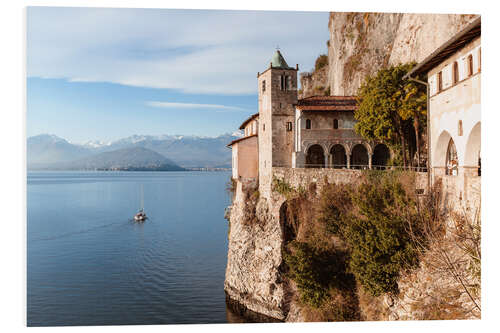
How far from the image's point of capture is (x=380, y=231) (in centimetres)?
1182

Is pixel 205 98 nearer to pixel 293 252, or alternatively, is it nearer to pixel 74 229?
pixel 293 252

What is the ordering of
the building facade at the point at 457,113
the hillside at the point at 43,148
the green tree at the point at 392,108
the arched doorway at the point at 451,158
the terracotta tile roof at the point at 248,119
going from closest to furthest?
1. the building facade at the point at 457,113
2. the arched doorway at the point at 451,158
3. the hillside at the point at 43,148
4. the green tree at the point at 392,108
5. the terracotta tile roof at the point at 248,119

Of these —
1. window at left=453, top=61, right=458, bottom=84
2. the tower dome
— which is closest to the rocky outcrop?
the tower dome

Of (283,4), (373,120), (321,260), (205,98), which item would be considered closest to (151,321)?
(321,260)

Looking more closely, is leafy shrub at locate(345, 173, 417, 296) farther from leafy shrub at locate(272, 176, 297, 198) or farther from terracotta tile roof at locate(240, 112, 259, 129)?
terracotta tile roof at locate(240, 112, 259, 129)

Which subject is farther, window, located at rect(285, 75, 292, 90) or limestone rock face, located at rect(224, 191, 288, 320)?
window, located at rect(285, 75, 292, 90)

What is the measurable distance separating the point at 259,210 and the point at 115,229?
77.5 ft

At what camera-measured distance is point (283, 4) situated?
9.17m

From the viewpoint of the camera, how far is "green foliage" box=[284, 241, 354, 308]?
14.5 metres

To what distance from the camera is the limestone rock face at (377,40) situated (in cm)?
1869

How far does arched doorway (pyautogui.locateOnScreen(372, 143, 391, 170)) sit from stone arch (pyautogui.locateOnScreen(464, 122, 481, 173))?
1154 centimetres

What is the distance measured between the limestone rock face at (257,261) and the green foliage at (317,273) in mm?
2274

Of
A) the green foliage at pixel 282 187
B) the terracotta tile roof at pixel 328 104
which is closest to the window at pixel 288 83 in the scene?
Answer: the terracotta tile roof at pixel 328 104

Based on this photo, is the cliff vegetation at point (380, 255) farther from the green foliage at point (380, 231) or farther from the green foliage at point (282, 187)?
the green foliage at point (282, 187)
